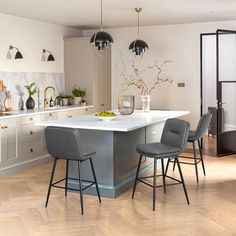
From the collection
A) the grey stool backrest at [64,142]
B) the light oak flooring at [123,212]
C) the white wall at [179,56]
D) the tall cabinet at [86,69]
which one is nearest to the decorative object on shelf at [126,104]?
the light oak flooring at [123,212]

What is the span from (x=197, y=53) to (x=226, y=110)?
1341 mm

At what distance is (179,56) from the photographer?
7.78 meters

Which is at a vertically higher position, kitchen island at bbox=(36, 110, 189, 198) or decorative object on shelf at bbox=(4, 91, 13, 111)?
decorative object on shelf at bbox=(4, 91, 13, 111)

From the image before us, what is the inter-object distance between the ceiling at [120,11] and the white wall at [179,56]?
26cm

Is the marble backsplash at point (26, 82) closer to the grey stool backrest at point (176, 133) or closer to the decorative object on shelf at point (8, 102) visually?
the decorative object on shelf at point (8, 102)

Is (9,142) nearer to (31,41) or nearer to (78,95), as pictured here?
(31,41)

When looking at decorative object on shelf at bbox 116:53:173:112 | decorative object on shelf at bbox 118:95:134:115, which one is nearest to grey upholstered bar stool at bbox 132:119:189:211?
decorative object on shelf at bbox 118:95:134:115

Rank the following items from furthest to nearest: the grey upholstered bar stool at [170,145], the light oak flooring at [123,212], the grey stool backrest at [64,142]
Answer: the grey upholstered bar stool at [170,145] → the grey stool backrest at [64,142] → the light oak flooring at [123,212]

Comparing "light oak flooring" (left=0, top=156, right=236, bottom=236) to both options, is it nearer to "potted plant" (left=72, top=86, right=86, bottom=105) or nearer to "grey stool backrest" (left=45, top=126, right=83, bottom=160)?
"grey stool backrest" (left=45, top=126, right=83, bottom=160)

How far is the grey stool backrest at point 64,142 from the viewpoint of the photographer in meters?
4.01

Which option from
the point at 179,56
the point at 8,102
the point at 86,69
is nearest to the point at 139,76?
the point at 179,56

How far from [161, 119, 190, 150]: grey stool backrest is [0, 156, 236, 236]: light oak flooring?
674 mm

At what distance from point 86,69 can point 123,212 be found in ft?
13.8

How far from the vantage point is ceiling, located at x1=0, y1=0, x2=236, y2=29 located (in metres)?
5.59
